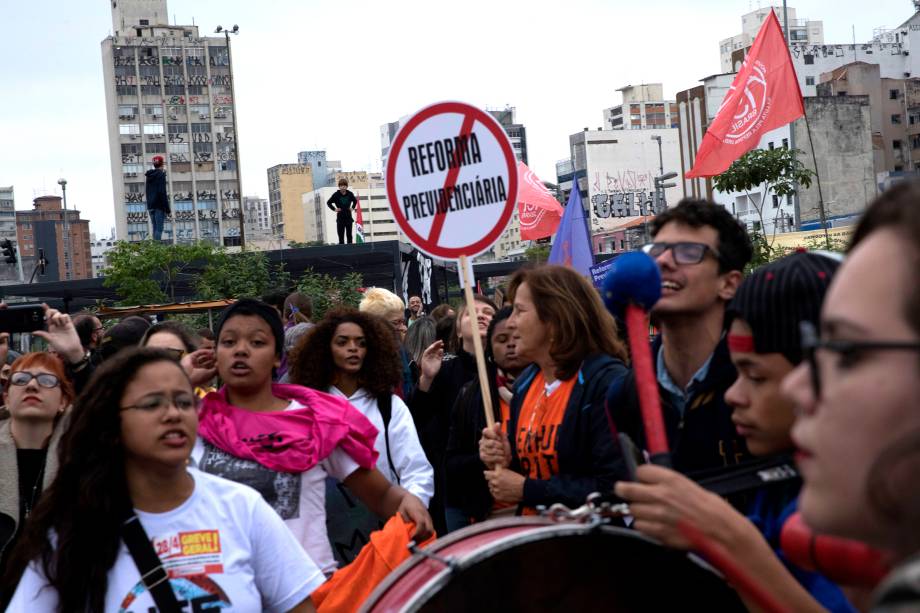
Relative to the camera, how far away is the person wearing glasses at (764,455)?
2.17 meters

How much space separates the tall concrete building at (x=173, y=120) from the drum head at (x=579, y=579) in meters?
155

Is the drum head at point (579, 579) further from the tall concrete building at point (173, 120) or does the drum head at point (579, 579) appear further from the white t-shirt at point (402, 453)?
the tall concrete building at point (173, 120)

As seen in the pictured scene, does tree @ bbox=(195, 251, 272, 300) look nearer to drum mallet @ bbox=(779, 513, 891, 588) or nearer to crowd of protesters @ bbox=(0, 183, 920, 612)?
crowd of protesters @ bbox=(0, 183, 920, 612)

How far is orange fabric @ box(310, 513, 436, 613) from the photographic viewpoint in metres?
4.43

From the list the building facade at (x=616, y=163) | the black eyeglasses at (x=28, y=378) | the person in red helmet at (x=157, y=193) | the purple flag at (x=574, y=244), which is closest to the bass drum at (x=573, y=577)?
the black eyeglasses at (x=28, y=378)

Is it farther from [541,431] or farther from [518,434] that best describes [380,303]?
[541,431]

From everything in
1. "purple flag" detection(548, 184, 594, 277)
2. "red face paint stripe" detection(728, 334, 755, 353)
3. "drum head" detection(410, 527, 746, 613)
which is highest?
"purple flag" detection(548, 184, 594, 277)

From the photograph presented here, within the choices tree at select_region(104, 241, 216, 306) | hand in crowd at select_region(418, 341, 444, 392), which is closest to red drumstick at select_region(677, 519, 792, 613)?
hand in crowd at select_region(418, 341, 444, 392)

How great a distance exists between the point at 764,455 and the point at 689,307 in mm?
1262

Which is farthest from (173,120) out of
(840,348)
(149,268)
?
(840,348)

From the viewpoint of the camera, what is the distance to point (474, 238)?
4.52 metres

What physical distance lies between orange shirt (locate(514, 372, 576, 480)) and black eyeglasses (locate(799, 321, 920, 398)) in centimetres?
292

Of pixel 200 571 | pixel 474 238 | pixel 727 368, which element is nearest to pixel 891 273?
pixel 727 368

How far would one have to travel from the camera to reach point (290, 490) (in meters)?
4.70
